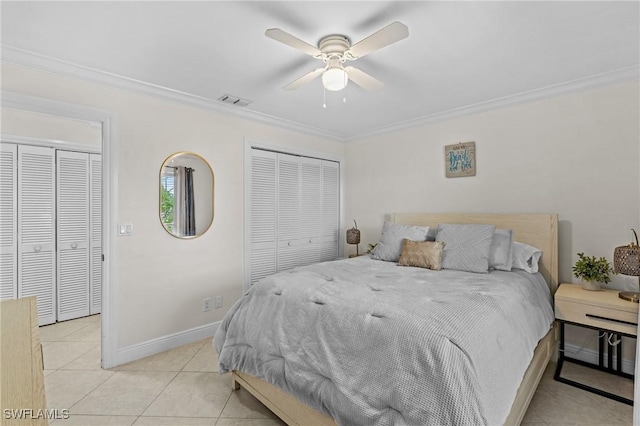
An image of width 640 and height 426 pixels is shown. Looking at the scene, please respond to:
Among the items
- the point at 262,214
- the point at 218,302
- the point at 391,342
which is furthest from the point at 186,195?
the point at 391,342

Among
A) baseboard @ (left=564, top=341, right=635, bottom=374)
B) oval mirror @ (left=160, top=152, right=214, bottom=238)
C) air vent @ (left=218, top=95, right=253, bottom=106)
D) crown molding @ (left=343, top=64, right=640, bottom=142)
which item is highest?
air vent @ (left=218, top=95, right=253, bottom=106)

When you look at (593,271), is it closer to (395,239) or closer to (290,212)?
(395,239)

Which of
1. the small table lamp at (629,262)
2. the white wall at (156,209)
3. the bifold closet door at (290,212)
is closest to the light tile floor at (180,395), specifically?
the white wall at (156,209)

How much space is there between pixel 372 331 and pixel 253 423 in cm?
104

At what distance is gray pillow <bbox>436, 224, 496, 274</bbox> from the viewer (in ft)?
8.64

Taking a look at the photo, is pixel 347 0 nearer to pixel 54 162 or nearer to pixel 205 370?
pixel 205 370

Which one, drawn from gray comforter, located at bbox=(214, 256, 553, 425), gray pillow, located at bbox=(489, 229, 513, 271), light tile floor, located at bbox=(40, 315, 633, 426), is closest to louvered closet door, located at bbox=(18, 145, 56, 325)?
light tile floor, located at bbox=(40, 315, 633, 426)

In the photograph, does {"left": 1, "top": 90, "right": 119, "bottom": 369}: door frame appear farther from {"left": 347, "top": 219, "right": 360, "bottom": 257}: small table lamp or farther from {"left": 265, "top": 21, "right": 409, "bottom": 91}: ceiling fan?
{"left": 347, "top": 219, "right": 360, "bottom": 257}: small table lamp

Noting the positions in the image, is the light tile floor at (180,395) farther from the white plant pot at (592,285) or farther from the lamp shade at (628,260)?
the lamp shade at (628,260)

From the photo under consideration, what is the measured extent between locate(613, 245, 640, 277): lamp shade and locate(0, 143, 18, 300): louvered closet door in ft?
18.2

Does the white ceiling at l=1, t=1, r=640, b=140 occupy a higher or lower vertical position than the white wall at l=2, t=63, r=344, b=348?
higher

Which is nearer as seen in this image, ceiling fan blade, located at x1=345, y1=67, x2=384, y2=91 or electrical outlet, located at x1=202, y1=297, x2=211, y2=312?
ceiling fan blade, located at x1=345, y1=67, x2=384, y2=91

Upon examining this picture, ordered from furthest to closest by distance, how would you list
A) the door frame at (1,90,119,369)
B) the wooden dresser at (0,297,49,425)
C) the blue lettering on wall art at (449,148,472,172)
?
1. the blue lettering on wall art at (449,148,472,172)
2. the door frame at (1,90,119,369)
3. the wooden dresser at (0,297,49,425)

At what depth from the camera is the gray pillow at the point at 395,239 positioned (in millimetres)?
3205
